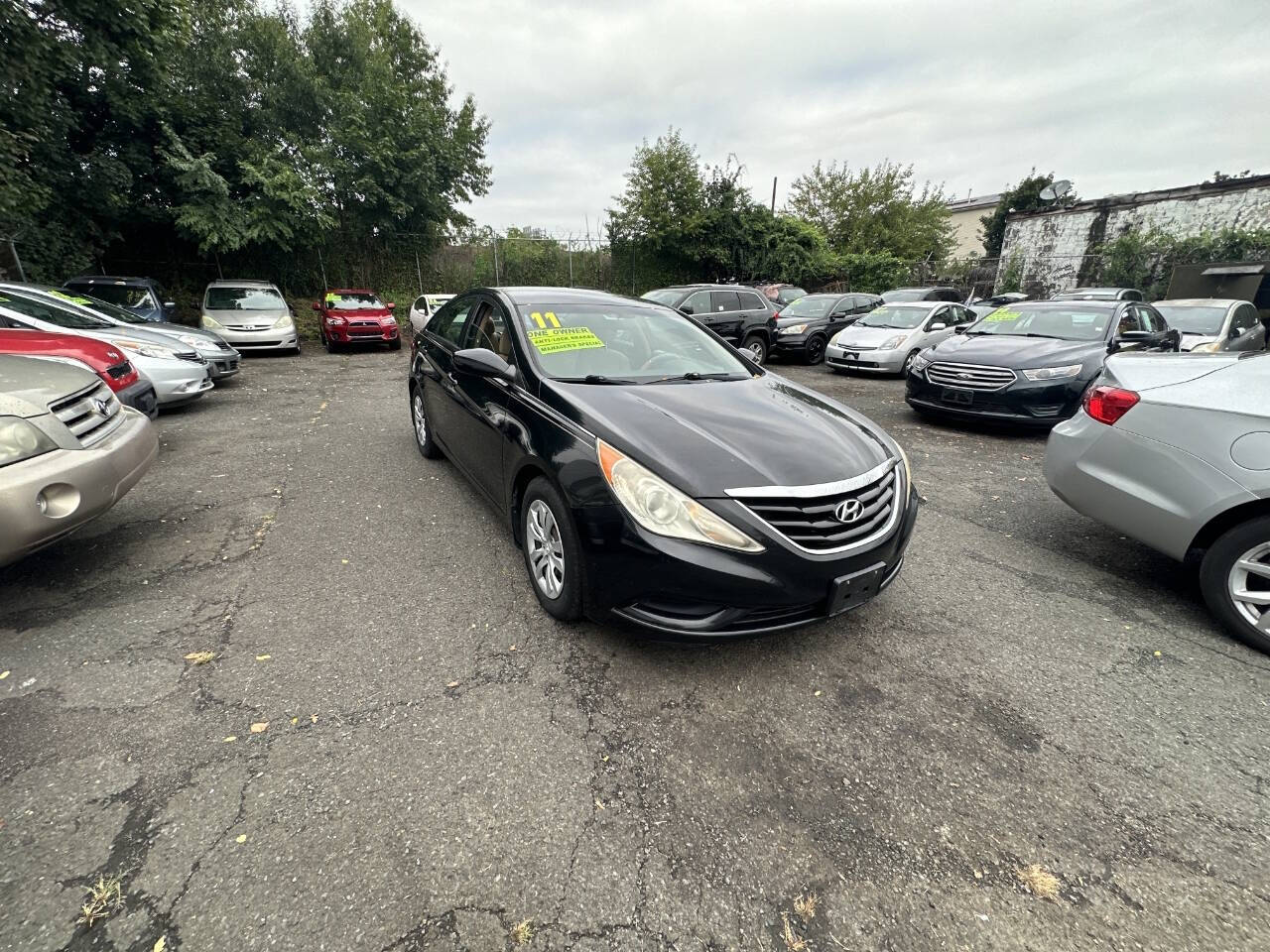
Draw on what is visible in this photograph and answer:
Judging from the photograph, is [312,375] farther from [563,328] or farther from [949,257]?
[949,257]

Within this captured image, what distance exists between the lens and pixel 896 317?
33.8 ft

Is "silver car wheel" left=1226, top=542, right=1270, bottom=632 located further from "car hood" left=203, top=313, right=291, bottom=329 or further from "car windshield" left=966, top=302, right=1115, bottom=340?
"car hood" left=203, top=313, right=291, bottom=329

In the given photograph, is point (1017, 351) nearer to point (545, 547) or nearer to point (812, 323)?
point (812, 323)

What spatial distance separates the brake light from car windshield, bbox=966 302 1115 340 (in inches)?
165

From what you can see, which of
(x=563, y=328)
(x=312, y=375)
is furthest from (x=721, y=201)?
(x=563, y=328)

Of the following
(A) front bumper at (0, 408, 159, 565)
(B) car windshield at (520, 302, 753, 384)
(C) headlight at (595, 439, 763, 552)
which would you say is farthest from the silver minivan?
(A) front bumper at (0, 408, 159, 565)

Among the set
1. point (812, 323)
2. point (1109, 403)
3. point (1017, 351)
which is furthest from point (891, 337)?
point (1109, 403)

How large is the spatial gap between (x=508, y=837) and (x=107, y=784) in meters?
1.34

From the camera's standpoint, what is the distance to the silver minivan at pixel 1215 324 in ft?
26.5

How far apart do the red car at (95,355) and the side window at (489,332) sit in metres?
2.93

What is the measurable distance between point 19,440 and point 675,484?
9.83ft

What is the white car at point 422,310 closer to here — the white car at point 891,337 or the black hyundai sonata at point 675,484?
the white car at point 891,337

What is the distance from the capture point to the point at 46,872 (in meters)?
1.50

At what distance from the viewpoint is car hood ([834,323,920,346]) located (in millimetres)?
9586
